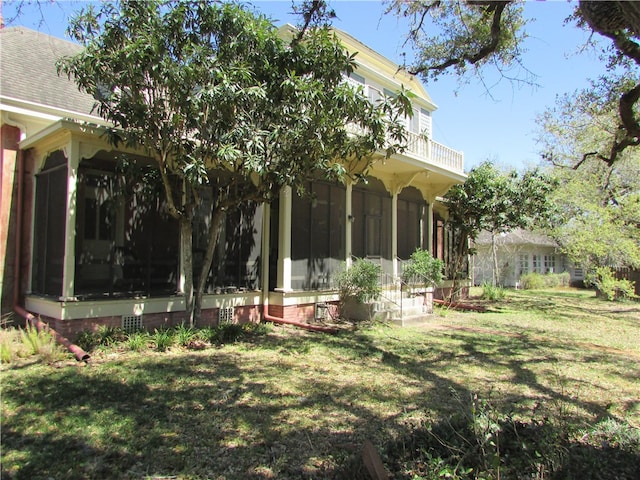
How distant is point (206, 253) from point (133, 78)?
337cm

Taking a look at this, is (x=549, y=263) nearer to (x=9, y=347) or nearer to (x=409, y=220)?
(x=409, y=220)

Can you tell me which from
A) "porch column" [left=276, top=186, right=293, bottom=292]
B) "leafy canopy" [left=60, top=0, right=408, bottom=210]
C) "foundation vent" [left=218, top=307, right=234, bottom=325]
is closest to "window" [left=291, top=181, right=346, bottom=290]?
"porch column" [left=276, top=186, right=293, bottom=292]

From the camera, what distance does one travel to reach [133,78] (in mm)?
6461

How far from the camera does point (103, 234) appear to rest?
779 cm

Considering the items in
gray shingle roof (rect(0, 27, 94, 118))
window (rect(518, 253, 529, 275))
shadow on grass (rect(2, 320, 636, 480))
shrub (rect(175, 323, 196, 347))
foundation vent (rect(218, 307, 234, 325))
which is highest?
gray shingle roof (rect(0, 27, 94, 118))

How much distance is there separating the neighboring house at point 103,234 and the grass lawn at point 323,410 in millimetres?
1277

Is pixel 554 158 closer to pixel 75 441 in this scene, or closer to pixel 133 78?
pixel 133 78

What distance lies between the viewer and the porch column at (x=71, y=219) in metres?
7.18

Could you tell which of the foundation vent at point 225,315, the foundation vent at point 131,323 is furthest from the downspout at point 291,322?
the foundation vent at point 131,323

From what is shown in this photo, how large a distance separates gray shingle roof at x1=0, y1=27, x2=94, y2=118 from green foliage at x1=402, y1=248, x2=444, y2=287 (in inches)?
368

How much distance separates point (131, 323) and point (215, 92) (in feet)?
14.6

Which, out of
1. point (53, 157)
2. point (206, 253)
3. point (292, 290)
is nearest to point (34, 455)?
point (206, 253)

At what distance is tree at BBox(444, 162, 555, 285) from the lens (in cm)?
1473

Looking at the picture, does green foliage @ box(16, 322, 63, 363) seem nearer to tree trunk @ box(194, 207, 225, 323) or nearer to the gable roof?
tree trunk @ box(194, 207, 225, 323)
